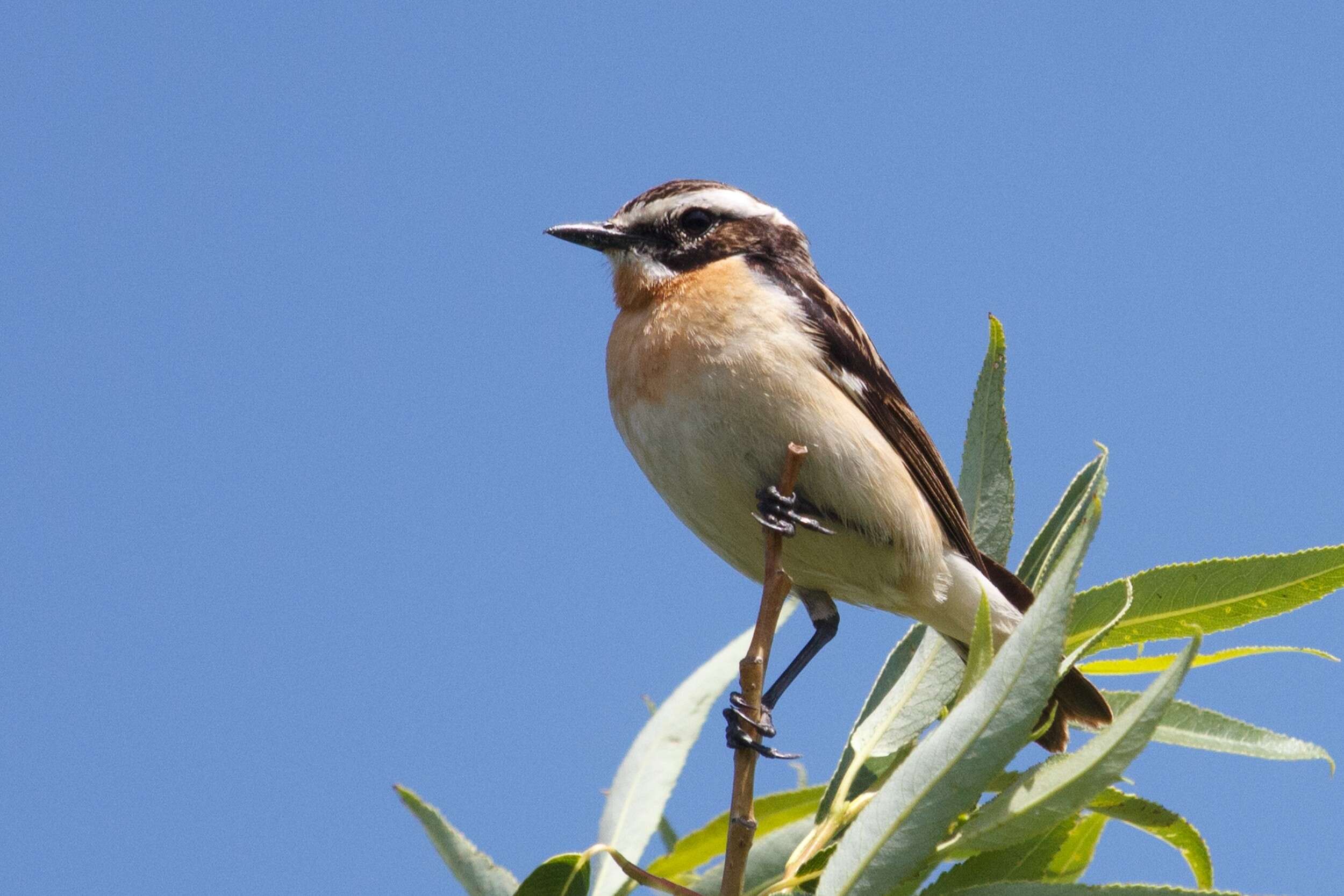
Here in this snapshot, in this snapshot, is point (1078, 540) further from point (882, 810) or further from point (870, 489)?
point (870, 489)

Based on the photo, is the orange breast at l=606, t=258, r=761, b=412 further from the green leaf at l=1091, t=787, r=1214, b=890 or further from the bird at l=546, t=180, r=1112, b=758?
the green leaf at l=1091, t=787, r=1214, b=890

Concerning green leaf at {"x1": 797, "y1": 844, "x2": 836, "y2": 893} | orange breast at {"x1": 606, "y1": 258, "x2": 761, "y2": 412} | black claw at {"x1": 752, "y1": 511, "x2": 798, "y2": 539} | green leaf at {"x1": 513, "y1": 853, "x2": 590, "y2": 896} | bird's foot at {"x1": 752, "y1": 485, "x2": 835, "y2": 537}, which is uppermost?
orange breast at {"x1": 606, "y1": 258, "x2": 761, "y2": 412}

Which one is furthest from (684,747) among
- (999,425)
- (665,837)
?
(999,425)

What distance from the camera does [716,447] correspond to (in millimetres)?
4008

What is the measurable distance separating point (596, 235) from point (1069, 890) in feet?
9.62

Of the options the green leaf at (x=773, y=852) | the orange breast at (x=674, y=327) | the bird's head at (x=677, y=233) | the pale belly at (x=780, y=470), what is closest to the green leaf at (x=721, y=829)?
the green leaf at (x=773, y=852)

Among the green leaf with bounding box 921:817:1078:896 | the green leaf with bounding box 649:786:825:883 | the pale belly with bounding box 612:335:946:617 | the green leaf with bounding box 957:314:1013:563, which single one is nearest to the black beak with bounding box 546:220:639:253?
the pale belly with bounding box 612:335:946:617

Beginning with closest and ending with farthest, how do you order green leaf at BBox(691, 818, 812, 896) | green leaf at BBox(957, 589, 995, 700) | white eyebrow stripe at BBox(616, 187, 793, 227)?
green leaf at BBox(957, 589, 995, 700), green leaf at BBox(691, 818, 812, 896), white eyebrow stripe at BBox(616, 187, 793, 227)

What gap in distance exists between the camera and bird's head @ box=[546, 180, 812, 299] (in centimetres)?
483

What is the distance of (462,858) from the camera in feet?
10.3

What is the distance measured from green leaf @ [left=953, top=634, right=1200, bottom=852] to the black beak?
2661mm

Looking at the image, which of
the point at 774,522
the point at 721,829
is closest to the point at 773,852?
the point at 721,829

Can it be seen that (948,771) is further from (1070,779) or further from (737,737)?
(737,737)

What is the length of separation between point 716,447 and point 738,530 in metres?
0.35
